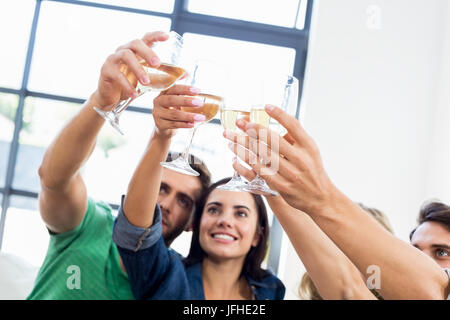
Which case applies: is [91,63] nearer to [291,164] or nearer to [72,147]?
[72,147]

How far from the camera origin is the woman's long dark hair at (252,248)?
1.66 m

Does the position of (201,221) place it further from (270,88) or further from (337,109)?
(337,109)

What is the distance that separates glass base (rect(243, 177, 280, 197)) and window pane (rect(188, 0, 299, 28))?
7.44 feet

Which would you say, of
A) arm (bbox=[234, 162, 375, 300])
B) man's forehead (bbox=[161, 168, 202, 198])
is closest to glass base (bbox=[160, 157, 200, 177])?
arm (bbox=[234, 162, 375, 300])

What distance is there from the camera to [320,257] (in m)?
0.95

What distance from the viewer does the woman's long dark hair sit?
1657mm

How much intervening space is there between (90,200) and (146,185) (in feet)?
1.61

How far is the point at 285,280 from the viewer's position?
2.38 m

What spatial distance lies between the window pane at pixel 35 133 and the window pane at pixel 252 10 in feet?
3.08

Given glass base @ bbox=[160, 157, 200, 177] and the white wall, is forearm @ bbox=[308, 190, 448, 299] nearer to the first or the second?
glass base @ bbox=[160, 157, 200, 177]

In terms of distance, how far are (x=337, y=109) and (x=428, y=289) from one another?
198 centimetres

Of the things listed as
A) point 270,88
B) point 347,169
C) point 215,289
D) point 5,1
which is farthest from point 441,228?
point 5,1

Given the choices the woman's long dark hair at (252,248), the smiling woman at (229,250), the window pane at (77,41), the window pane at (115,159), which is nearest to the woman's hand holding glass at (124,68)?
the smiling woman at (229,250)

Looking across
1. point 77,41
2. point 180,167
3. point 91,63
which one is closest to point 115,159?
point 91,63
